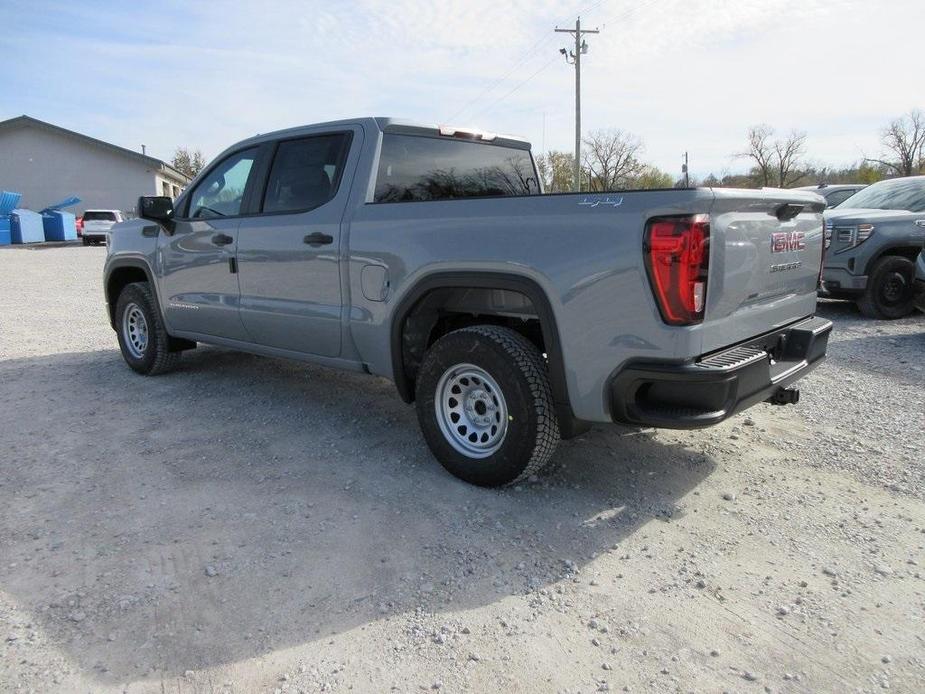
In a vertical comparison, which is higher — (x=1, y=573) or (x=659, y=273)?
(x=659, y=273)

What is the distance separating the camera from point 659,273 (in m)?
2.79

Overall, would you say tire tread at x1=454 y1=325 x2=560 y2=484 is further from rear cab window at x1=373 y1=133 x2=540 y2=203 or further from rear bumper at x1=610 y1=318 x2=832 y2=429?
rear cab window at x1=373 y1=133 x2=540 y2=203

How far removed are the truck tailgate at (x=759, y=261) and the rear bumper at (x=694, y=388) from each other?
0.37 feet

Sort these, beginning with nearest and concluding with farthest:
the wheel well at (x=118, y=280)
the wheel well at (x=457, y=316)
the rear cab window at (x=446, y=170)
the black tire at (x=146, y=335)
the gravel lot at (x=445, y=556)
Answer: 1. the gravel lot at (x=445, y=556)
2. the wheel well at (x=457, y=316)
3. the rear cab window at (x=446, y=170)
4. the black tire at (x=146, y=335)
5. the wheel well at (x=118, y=280)

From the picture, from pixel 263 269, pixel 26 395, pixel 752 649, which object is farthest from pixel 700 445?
pixel 26 395

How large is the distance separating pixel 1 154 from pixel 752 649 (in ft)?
152

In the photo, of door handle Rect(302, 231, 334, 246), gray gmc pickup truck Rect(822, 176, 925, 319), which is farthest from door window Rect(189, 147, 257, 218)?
gray gmc pickup truck Rect(822, 176, 925, 319)

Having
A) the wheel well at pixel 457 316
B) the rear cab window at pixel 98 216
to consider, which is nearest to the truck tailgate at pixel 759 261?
the wheel well at pixel 457 316

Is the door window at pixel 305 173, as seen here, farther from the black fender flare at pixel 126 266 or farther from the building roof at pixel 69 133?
the building roof at pixel 69 133

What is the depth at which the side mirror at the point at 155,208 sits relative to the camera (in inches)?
207

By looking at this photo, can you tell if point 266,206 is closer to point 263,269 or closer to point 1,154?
point 263,269

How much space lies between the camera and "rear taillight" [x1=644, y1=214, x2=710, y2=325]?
2746mm

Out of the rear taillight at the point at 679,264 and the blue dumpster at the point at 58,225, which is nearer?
the rear taillight at the point at 679,264

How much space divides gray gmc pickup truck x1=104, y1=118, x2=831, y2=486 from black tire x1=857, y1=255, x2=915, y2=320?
17.3 feet
